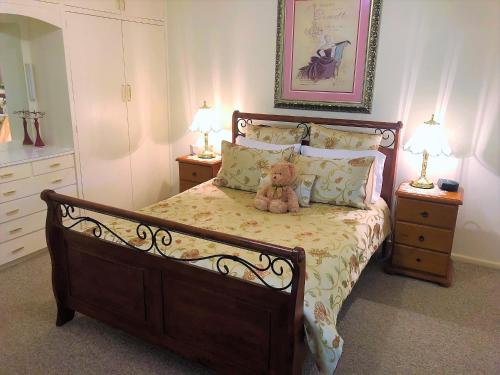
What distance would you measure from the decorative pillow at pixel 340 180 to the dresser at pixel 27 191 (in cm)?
201

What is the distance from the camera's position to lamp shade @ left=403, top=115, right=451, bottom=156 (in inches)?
117

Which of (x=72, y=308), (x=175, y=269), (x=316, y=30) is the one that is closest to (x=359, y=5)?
(x=316, y=30)

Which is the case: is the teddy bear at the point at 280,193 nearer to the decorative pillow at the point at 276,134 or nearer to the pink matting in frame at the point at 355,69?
the decorative pillow at the point at 276,134

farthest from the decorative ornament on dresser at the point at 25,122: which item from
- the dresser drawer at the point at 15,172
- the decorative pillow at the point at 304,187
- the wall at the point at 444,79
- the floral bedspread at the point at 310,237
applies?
the decorative pillow at the point at 304,187

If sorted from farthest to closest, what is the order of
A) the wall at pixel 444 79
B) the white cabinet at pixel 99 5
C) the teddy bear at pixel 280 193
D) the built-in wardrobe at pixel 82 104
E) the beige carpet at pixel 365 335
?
the white cabinet at pixel 99 5 → the built-in wardrobe at pixel 82 104 → the wall at pixel 444 79 → the teddy bear at pixel 280 193 → the beige carpet at pixel 365 335

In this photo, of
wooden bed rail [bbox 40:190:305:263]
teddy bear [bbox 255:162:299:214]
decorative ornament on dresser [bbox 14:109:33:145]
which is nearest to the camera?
wooden bed rail [bbox 40:190:305:263]

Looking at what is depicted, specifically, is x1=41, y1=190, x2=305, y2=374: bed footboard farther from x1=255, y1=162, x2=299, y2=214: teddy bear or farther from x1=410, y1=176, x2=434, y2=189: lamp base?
x1=410, y1=176, x2=434, y2=189: lamp base

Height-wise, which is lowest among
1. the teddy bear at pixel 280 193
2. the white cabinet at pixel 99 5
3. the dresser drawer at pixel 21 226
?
the dresser drawer at pixel 21 226

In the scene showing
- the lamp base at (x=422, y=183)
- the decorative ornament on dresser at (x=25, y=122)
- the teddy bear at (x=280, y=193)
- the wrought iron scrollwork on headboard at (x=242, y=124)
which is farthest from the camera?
the wrought iron scrollwork on headboard at (x=242, y=124)

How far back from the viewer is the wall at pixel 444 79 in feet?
9.79

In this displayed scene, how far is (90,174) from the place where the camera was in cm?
373

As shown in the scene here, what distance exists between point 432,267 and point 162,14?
11.3 feet

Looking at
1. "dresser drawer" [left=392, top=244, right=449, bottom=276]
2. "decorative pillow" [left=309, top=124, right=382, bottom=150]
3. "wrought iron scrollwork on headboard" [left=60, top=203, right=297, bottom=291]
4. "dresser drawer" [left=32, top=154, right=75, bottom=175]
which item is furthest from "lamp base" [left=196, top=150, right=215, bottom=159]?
"dresser drawer" [left=392, top=244, right=449, bottom=276]

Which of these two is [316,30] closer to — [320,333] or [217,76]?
[217,76]
